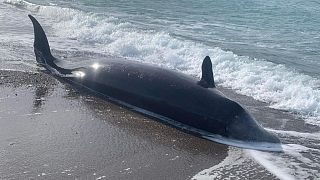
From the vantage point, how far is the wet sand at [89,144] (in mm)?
5641

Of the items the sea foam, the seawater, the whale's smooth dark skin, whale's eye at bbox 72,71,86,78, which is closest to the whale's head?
the whale's smooth dark skin

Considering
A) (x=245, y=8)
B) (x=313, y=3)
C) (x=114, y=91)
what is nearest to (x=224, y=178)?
(x=114, y=91)

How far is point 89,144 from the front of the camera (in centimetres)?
641

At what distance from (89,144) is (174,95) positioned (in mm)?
1784

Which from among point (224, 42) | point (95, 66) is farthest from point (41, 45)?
point (224, 42)

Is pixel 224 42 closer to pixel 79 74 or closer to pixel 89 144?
pixel 79 74

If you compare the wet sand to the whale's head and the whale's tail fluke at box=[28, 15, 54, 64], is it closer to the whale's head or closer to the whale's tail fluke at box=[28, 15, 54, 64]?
the whale's head

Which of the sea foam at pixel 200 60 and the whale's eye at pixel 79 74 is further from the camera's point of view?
the sea foam at pixel 200 60

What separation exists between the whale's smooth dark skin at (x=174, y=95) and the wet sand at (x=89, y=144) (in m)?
0.26

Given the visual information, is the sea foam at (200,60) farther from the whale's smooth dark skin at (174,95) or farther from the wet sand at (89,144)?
the wet sand at (89,144)

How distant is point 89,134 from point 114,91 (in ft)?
5.61

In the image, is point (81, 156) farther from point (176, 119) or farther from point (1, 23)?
point (1, 23)

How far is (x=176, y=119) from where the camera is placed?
7.50 m

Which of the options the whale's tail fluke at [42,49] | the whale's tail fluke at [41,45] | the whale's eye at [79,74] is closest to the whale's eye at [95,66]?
the whale's eye at [79,74]
